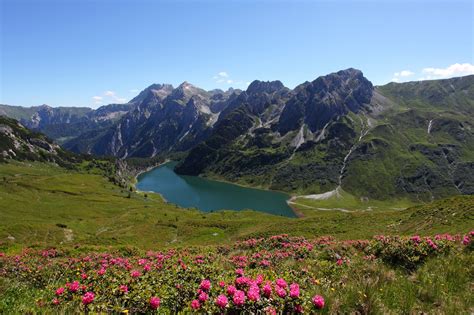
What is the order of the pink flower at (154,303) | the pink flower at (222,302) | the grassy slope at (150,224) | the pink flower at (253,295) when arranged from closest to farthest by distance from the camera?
the pink flower at (222,302)
the pink flower at (253,295)
the pink flower at (154,303)
the grassy slope at (150,224)

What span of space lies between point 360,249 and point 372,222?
3971 centimetres

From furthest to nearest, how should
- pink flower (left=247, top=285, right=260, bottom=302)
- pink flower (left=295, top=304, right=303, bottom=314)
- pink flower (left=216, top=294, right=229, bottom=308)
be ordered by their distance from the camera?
pink flower (left=295, top=304, right=303, bottom=314) < pink flower (left=247, top=285, right=260, bottom=302) < pink flower (left=216, top=294, right=229, bottom=308)

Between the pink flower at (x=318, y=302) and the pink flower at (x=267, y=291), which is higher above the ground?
the pink flower at (x=267, y=291)

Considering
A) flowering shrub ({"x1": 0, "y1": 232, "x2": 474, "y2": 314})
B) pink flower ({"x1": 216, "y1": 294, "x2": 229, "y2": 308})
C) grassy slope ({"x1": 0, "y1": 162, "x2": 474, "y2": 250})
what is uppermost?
pink flower ({"x1": 216, "y1": 294, "x2": 229, "y2": 308})

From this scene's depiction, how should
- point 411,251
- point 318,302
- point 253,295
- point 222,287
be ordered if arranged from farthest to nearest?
point 411,251 → point 222,287 → point 318,302 → point 253,295

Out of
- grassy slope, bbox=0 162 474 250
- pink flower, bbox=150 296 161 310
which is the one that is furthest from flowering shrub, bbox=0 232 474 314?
grassy slope, bbox=0 162 474 250

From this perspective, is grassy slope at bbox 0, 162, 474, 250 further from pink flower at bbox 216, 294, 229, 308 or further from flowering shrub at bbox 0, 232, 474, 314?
pink flower at bbox 216, 294, 229, 308

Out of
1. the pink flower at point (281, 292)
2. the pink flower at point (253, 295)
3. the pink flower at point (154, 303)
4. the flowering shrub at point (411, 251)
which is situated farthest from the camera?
the flowering shrub at point (411, 251)


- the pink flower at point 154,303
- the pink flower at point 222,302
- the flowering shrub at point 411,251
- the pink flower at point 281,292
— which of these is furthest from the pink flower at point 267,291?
the flowering shrub at point 411,251

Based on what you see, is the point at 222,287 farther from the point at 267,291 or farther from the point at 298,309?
the point at 298,309

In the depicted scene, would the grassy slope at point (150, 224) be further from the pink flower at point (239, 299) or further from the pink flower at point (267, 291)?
the pink flower at point (239, 299)

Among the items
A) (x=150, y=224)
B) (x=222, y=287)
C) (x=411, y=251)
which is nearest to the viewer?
(x=222, y=287)

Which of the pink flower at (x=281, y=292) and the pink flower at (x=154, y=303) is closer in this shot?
the pink flower at (x=281, y=292)

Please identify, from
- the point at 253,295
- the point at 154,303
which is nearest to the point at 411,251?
the point at 253,295
